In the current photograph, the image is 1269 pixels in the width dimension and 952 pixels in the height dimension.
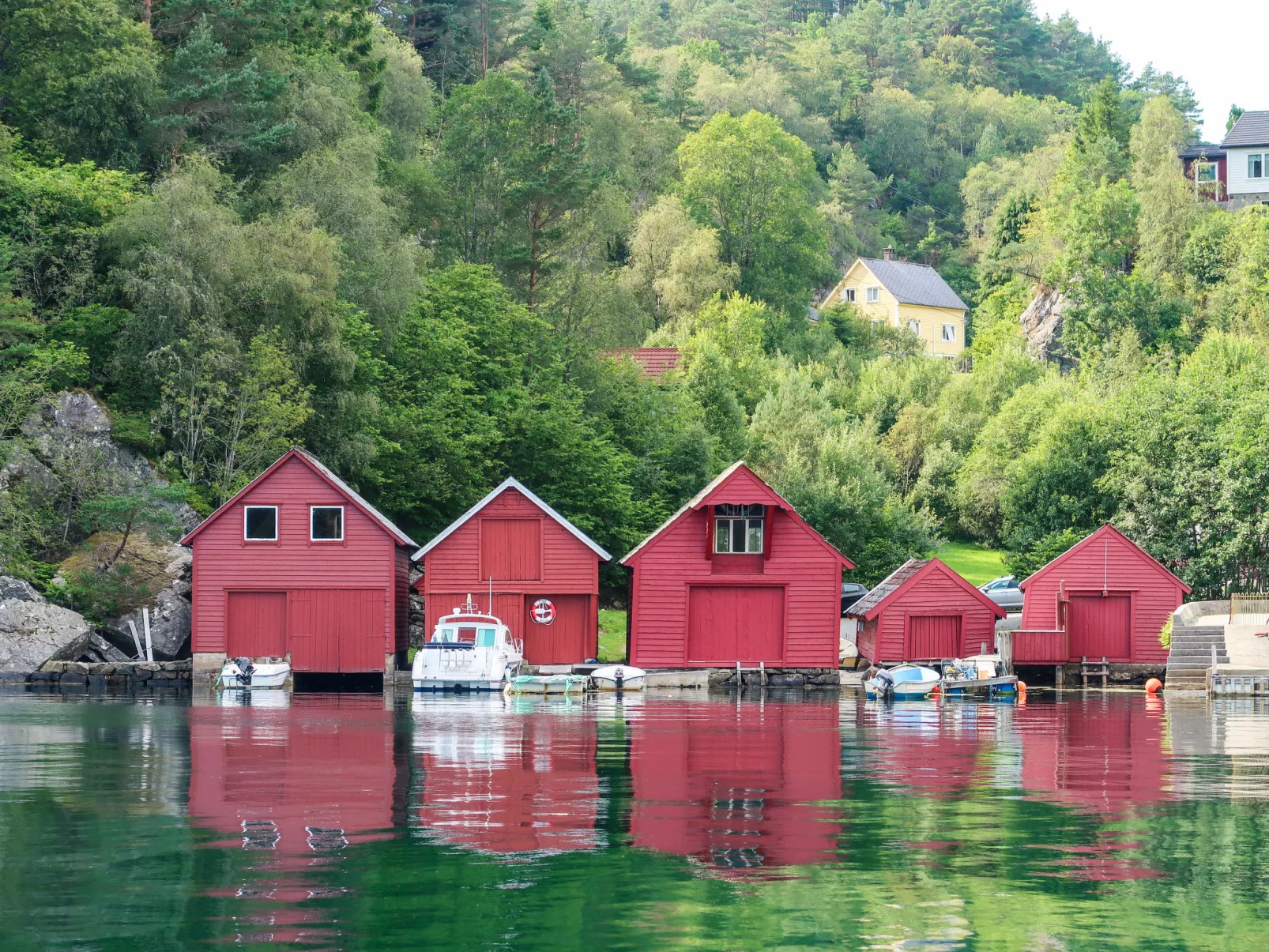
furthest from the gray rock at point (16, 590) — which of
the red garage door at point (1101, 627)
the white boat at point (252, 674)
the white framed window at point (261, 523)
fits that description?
the red garage door at point (1101, 627)

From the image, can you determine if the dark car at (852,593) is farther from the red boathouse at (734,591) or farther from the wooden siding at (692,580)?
the wooden siding at (692,580)

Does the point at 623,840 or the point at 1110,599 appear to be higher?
the point at 1110,599

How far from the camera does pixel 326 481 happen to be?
2144 inches

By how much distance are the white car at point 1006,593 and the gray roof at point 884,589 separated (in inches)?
416

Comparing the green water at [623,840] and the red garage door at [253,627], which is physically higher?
the red garage door at [253,627]

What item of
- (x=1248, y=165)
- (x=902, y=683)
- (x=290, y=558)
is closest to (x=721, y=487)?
(x=902, y=683)

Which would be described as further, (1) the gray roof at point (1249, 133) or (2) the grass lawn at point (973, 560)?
(1) the gray roof at point (1249, 133)

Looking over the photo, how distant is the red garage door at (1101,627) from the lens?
198 feet

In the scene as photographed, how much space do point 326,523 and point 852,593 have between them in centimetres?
2222

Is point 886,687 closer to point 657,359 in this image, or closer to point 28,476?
point 28,476

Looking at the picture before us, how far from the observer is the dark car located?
66438 millimetres

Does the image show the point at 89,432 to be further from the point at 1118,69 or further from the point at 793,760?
the point at 1118,69

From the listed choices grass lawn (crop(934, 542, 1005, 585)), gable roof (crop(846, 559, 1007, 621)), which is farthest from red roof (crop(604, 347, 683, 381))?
gable roof (crop(846, 559, 1007, 621))

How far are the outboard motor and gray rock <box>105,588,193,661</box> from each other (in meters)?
22.5
